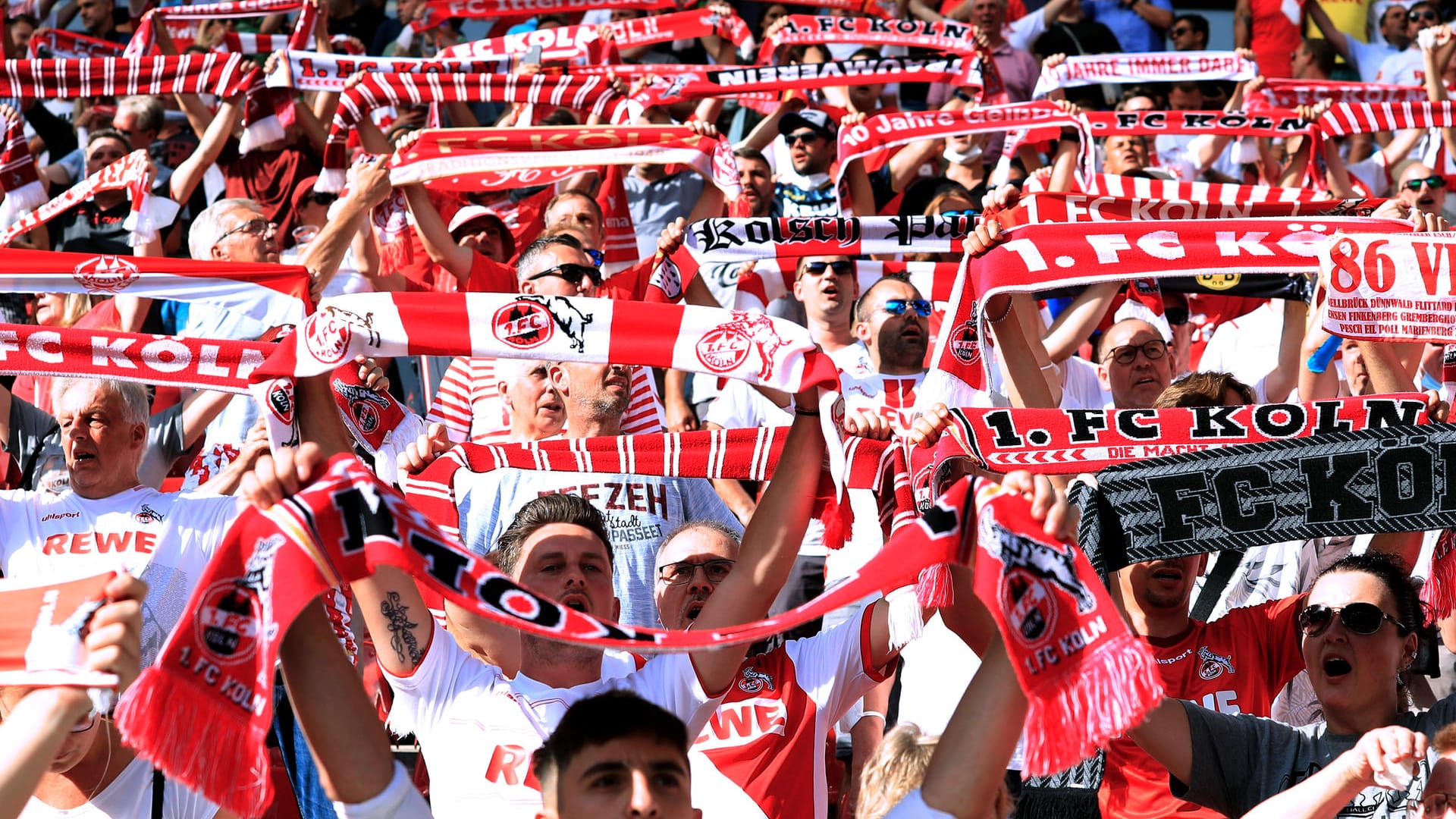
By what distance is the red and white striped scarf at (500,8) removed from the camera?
10.6 meters

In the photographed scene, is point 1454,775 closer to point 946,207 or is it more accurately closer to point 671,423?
point 671,423

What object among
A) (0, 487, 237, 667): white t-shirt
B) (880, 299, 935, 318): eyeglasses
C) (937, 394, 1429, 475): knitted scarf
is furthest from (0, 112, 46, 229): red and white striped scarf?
(937, 394, 1429, 475): knitted scarf

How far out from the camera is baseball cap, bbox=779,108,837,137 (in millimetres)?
8914

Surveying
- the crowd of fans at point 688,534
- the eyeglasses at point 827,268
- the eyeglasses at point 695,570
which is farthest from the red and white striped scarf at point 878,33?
the eyeglasses at point 695,570

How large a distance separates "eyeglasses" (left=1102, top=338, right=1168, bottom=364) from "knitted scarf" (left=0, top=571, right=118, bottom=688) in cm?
407

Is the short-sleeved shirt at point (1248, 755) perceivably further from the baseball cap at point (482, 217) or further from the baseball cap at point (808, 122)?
the baseball cap at point (808, 122)

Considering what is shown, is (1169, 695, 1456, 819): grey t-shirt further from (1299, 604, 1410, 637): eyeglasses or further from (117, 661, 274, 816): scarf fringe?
(117, 661, 274, 816): scarf fringe

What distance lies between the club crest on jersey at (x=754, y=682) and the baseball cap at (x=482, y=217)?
364 centimetres

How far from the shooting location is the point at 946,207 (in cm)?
779

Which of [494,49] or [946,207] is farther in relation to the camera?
[494,49]

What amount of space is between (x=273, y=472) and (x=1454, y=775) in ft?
8.40

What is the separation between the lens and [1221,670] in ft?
14.9

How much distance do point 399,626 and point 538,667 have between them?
388mm

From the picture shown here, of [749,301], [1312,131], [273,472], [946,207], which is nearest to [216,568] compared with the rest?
[273,472]
